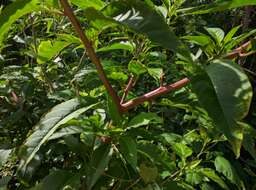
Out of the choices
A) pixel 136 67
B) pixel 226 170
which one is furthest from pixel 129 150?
pixel 226 170

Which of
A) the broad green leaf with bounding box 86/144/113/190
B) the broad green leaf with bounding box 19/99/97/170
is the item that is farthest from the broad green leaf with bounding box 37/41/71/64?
the broad green leaf with bounding box 86/144/113/190

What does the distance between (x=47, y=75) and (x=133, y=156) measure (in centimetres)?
83

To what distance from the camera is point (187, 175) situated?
1358mm

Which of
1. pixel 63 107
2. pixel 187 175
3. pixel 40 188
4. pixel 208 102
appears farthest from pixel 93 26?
pixel 187 175

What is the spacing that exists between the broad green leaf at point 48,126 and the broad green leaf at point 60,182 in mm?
180

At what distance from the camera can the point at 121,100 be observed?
1.12 meters

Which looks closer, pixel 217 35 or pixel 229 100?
pixel 229 100

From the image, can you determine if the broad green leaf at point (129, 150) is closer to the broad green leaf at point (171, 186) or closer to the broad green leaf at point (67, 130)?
the broad green leaf at point (67, 130)

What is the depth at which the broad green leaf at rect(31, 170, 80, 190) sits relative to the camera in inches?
44.4

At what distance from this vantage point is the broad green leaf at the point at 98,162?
3.36 ft

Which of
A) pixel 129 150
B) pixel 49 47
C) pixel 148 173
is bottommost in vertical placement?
pixel 148 173

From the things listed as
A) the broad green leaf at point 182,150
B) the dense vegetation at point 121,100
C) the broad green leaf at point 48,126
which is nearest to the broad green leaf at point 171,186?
the dense vegetation at point 121,100

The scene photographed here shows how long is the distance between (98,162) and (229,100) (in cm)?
48

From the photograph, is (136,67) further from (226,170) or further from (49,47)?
(226,170)
